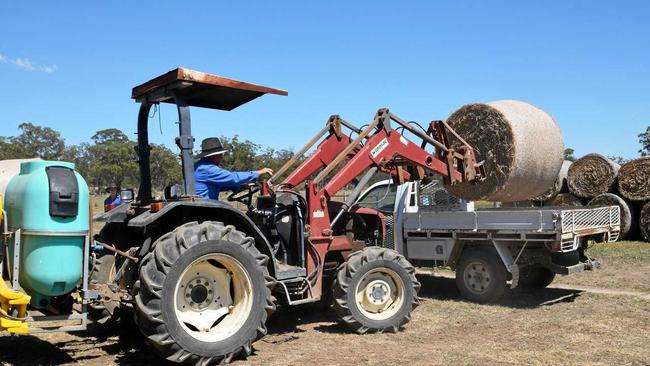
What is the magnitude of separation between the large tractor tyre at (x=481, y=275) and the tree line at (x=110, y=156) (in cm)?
1622

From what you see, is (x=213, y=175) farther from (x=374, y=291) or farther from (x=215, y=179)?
Result: (x=374, y=291)

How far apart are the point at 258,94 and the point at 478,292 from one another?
4320mm

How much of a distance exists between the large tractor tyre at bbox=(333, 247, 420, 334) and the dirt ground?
0.16m

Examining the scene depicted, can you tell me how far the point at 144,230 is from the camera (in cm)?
543

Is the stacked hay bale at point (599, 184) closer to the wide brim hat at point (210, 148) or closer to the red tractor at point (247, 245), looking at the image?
the red tractor at point (247, 245)

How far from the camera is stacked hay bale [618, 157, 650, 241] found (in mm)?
14539

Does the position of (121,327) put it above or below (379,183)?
below

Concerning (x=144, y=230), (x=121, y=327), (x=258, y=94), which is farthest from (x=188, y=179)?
(x=121, y=327)

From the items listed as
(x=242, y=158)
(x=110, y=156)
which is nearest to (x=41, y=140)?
(x=110, y=156)

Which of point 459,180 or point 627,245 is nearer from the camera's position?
point 459,180

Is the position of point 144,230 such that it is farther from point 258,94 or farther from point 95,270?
point 258,94

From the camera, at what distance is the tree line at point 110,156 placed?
3064cm

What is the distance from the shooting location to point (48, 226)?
4.54 metres

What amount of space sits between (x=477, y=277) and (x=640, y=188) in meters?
8.11
